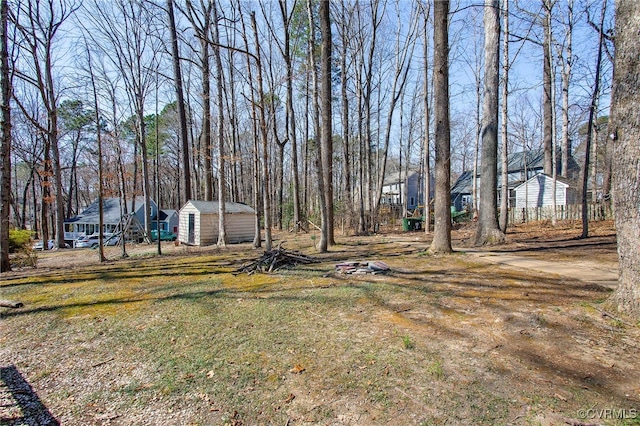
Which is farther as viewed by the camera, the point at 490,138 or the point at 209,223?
the point at 209,223

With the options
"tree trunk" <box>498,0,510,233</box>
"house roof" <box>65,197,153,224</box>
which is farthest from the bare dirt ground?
"house roof" <box>65,197,153,224</box>

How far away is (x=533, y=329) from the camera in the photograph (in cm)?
312

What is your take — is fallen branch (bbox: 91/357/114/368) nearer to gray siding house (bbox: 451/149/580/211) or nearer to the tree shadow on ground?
the tree shadow on ground

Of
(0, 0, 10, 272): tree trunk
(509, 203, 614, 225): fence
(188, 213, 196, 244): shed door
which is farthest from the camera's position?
(188, 213, 196, 244): shed door

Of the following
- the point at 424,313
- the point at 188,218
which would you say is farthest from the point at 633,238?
the point at 188,218

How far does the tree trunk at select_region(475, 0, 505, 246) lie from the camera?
890 centimetres

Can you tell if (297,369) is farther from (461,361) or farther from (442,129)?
(442,129)

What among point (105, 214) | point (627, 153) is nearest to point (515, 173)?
point (627, 153)

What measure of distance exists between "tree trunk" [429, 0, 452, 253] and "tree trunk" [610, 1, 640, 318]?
409cm

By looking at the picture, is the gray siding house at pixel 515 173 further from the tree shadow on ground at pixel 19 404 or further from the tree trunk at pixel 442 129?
the tree shadow on ground at pixel 19 404

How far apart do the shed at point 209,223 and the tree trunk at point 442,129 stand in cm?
1011

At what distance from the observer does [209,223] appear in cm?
1479

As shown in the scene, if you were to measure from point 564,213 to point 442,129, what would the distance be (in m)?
12.8

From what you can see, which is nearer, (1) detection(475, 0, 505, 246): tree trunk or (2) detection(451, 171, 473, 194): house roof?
(1) detection(475, 0, 505, 246): tree trunk
